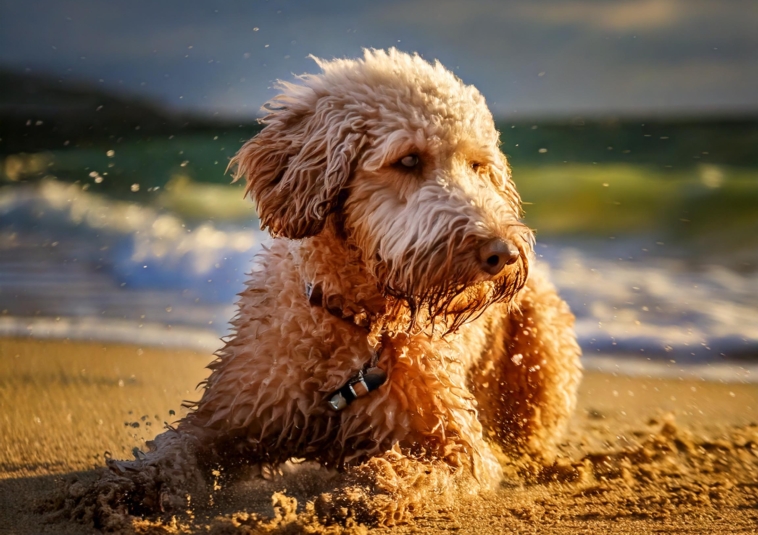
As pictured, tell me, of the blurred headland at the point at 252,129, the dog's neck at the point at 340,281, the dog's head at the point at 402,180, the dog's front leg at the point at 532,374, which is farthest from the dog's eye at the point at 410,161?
the blurred headland at the point at 252,129

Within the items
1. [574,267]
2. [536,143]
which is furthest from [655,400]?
[536,143]

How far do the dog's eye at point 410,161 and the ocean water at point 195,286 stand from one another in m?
3.37

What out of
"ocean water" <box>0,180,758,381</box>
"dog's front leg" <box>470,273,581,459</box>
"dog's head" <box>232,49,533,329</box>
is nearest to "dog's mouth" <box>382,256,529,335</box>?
"dog's head" <box>232,49,533,329</box>

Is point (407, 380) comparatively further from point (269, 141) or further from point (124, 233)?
point (124, 233)

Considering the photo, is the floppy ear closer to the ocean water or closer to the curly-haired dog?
the curly-haired dog

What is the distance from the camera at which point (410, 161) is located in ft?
10.1

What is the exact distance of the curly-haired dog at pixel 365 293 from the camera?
9.68 ft

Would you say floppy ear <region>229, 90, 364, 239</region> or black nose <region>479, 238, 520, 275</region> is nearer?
black nose <region>479, 238, 520, 275</region>

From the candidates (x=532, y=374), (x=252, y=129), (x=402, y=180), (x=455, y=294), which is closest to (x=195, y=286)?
(x=252, y=129)

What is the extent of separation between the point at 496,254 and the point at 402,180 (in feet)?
1.72

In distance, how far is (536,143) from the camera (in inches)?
401

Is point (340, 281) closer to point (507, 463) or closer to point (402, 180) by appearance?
point (402, 180)

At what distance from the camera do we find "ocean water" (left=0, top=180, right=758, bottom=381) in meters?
6.73

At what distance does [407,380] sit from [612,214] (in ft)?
21.6
